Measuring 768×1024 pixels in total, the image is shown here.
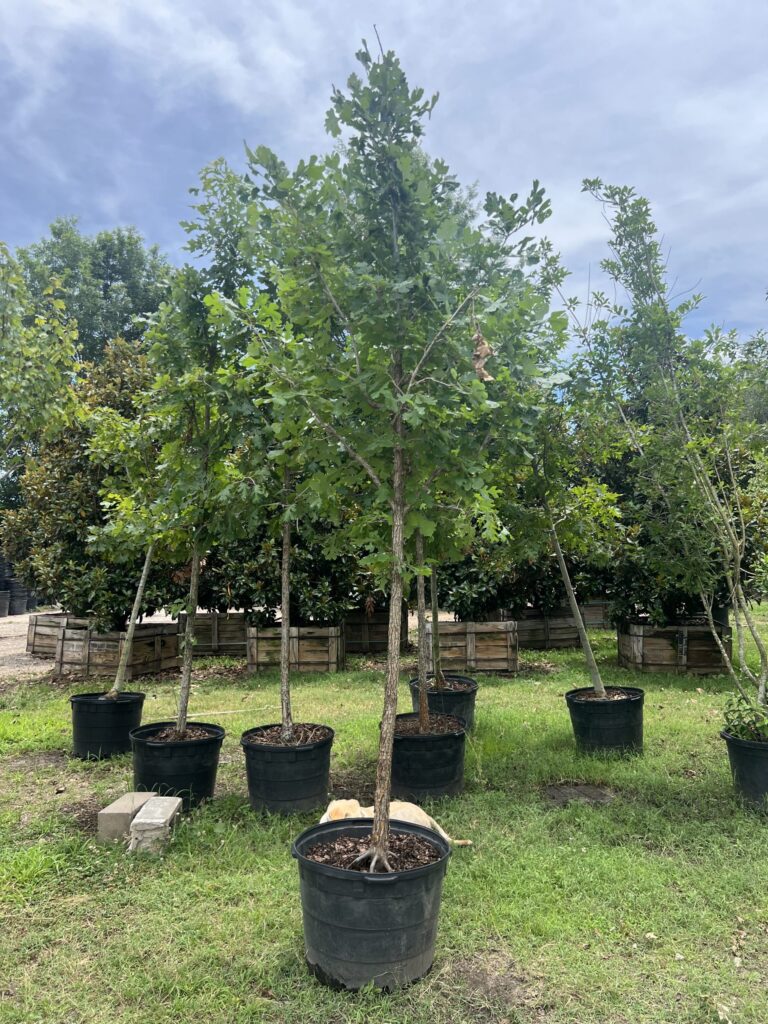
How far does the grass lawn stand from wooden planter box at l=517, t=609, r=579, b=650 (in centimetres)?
590

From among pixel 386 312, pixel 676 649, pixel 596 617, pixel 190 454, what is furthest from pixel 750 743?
pixel 596 617

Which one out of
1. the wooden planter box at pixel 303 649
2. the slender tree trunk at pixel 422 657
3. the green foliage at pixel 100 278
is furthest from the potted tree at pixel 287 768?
the green foliage at pixel 100 278

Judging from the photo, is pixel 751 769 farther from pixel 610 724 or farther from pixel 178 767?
pixel 178 767

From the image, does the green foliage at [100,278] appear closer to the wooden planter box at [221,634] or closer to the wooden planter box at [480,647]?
the wooden planter box at [221,634]

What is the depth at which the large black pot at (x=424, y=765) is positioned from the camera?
4.85 m

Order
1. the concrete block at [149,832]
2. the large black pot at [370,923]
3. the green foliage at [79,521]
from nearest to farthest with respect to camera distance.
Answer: the large black pot at [370,923], the concrete block at [149,832], the green foliage at [79,521]

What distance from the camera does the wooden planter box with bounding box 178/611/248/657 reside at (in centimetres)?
1131

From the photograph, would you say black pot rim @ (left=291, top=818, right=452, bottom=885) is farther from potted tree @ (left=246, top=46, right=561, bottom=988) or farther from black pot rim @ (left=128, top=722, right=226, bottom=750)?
black pot rim @ (left=128, top=722, right=226, bottom=750)

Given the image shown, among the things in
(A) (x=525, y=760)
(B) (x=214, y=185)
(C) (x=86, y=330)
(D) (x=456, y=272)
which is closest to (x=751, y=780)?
(A) (x=525, y=760)

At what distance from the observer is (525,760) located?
18.7 ft

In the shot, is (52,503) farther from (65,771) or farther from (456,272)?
(456,272)

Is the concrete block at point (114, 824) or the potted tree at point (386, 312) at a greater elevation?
the potted tree at point (386, 312)

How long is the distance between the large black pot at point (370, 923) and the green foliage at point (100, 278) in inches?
878

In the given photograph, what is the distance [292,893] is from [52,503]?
7.87 m
